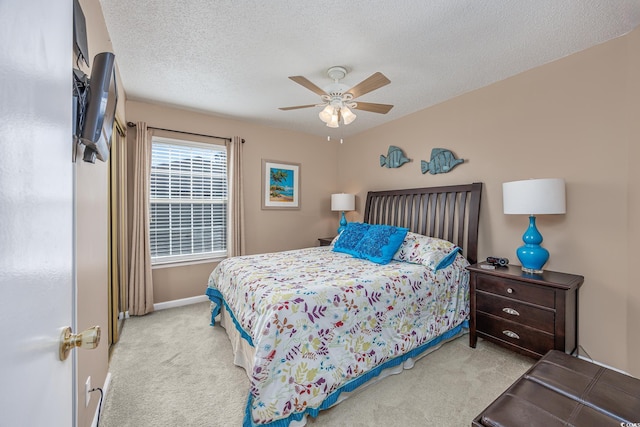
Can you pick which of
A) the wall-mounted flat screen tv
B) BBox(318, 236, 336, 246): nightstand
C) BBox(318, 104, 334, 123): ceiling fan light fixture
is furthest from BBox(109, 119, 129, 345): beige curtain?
BBox(318, 236, 336, 246): nightstand

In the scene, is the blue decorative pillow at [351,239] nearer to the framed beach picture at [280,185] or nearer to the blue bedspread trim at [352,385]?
the blue bedspread trim at [352,385]

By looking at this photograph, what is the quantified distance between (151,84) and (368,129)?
119 inches

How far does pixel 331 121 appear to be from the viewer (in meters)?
2.46

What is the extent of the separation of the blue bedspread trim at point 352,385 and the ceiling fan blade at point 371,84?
2.16 metres

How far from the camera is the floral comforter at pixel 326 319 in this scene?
5.16ft

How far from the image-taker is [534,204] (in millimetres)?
2141

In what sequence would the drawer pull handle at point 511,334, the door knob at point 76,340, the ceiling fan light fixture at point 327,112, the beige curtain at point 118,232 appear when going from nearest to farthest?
the door knob at point 76,340 → the drawer pull handle at point 511,334 → the ceiling fan light fixture at point 327,112 → the beige curtain at point 118,232

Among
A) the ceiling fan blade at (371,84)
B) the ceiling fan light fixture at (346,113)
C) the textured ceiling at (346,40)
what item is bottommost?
the ceiling fan light fixture at (346,113)

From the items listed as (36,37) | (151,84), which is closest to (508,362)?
(36,37)

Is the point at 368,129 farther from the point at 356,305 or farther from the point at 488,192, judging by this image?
the point at 356,305

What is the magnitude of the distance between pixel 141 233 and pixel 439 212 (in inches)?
144

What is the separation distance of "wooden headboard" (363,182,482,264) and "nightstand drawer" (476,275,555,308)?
1.50ft

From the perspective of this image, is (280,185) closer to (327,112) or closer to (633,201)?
(327,112)

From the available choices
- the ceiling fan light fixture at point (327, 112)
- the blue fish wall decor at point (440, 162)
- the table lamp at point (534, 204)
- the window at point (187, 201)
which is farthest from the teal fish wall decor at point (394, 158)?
the window at point (187, 201)
